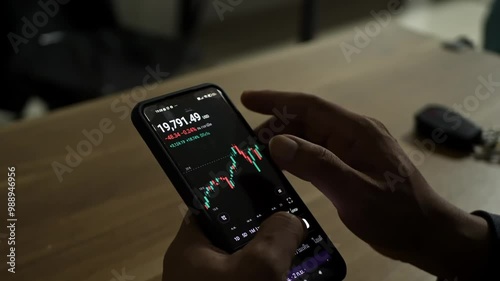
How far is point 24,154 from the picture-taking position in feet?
2.48

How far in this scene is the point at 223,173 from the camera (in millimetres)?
597

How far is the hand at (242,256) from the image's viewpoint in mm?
464

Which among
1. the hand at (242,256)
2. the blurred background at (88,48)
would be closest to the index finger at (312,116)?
A: the hand at (242,256)

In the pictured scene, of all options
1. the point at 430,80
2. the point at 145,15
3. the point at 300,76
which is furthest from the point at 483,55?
the point at 145,15

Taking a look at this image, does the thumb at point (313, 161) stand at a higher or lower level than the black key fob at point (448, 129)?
higher

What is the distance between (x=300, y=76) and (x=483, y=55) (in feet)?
1.24

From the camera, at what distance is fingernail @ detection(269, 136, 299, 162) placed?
0.55 m

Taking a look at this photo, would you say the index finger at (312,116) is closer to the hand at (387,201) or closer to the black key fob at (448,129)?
the hand at (387,201)

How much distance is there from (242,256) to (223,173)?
0.45ft

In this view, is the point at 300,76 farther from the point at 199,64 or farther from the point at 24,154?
the point at 199,64

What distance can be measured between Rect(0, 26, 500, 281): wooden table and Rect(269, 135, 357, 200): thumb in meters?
0.12

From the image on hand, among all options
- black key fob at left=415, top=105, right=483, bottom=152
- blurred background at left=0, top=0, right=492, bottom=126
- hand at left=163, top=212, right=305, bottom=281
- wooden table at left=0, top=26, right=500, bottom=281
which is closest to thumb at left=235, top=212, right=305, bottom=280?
hand at left=163, top=212, right=305, bottom=281

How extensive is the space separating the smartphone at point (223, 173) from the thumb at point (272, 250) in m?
0.06

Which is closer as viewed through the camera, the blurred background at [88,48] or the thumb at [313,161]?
the thumb at [313,161]
